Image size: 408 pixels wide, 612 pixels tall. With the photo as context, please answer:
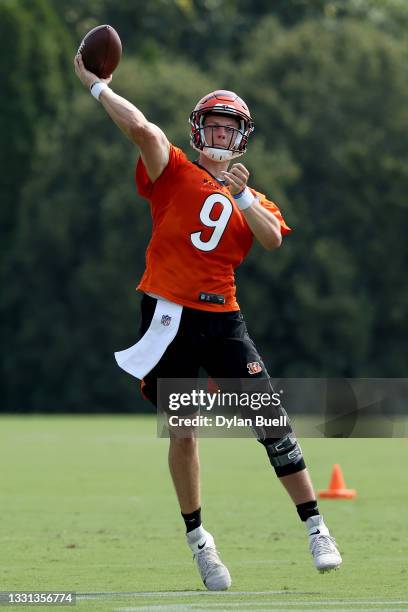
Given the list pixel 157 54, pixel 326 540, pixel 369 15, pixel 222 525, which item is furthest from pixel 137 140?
pixel 369 15

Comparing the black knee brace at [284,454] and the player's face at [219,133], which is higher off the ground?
the player's face at [219,133]

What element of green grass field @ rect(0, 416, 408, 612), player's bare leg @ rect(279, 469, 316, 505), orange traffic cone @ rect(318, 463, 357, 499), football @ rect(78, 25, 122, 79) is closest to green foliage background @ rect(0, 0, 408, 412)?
green grass field @ rect(0, 416, 408, 612)

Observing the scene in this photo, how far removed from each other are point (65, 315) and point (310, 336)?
6.96 metres

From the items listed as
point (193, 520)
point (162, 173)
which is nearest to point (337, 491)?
point (193, 520)

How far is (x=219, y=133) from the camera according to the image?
731 centimetres

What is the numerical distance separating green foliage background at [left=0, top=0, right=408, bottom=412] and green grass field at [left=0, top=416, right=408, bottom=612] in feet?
74.9

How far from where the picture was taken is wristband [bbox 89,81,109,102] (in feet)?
23.5

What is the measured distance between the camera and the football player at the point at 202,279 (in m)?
7.23

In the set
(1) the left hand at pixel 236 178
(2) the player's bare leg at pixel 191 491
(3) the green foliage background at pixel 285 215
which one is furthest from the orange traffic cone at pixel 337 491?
(3) the green foliage background at pixel 285 215

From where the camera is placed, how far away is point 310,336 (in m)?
42.2

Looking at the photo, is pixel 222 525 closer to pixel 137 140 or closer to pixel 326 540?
pixel 326 540

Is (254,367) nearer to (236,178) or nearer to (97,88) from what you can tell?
(236,178)

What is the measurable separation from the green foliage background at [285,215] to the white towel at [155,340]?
3345 centimetres

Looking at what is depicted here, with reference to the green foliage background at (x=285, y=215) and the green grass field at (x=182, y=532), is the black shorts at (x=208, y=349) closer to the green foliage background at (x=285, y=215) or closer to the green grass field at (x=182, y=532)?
the green grass field at (x=182, y=532)
